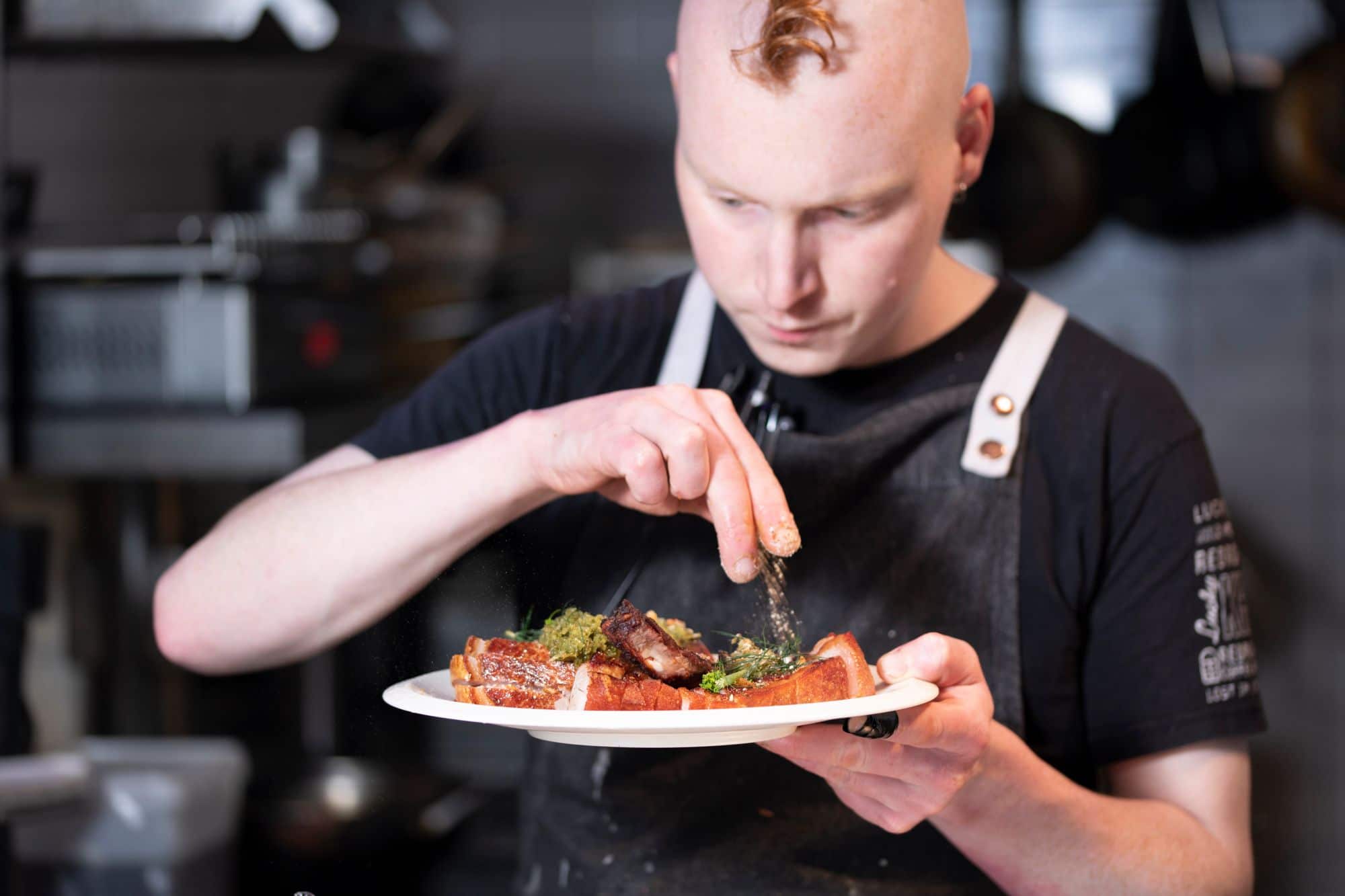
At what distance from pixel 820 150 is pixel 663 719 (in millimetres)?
346

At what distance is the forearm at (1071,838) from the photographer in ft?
2.92

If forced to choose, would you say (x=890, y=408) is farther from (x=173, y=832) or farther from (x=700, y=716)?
(x=173, y=832)

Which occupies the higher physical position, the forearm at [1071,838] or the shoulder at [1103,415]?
the shoulder at [1103,415]

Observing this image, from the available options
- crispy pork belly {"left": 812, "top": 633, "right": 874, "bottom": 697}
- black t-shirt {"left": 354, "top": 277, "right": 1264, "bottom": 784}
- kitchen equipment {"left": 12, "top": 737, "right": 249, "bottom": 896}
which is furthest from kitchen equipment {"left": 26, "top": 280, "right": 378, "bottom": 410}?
crispy pork belly {"left": 812, "top": 633, "right": 874, "bottom": 697}

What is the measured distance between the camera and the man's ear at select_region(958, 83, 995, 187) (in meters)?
0.88

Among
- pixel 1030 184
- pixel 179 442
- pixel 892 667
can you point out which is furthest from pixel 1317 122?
pixel 892 667

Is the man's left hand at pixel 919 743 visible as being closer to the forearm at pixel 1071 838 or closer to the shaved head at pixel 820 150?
the forearm at pixel 1071 838

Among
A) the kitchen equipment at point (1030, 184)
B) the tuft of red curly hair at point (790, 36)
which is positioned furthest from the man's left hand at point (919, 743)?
the kitchen equipment at point (1030, 184)

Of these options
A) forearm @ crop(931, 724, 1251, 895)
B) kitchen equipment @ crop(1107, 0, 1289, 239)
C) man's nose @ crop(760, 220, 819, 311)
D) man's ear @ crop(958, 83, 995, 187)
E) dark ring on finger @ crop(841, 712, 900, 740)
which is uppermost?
kitchen equipment @ crop(1107, 0, 1289, 239)

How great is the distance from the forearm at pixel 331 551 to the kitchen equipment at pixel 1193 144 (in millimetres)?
2746

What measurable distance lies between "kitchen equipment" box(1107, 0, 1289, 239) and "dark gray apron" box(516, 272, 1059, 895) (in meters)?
2.52

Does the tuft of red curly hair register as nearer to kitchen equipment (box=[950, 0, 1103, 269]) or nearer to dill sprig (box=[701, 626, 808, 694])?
dill sprig (box=[701, 626, 808, 694])

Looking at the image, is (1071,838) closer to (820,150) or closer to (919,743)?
(919,743)

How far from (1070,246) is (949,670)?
2.70m
